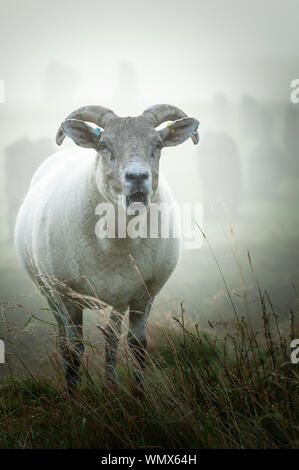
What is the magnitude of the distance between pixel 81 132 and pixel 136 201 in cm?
88

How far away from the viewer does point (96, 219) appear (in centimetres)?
376

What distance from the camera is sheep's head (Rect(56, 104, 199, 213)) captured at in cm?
315

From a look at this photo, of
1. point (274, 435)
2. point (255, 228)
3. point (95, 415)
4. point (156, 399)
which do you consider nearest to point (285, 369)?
point (274, 435)

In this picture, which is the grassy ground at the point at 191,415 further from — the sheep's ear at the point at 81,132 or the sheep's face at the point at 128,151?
the sheep's ear at the point at 81,132

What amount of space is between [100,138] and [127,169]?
1.90 feet

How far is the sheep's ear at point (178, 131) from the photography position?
372 centimetres

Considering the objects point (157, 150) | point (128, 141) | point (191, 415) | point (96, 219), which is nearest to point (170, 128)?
point (157, 150)

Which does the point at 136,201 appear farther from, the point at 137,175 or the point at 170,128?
the point at 170,128

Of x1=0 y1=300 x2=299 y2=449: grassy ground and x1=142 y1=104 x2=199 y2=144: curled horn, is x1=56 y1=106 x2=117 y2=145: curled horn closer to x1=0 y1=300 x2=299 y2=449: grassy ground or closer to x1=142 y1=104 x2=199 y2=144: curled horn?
x1=142 y1=104 x2=199 y2=144: curled horn

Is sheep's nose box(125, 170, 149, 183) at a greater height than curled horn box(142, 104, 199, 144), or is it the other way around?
curled horn box(142, 104, 199, 144)
